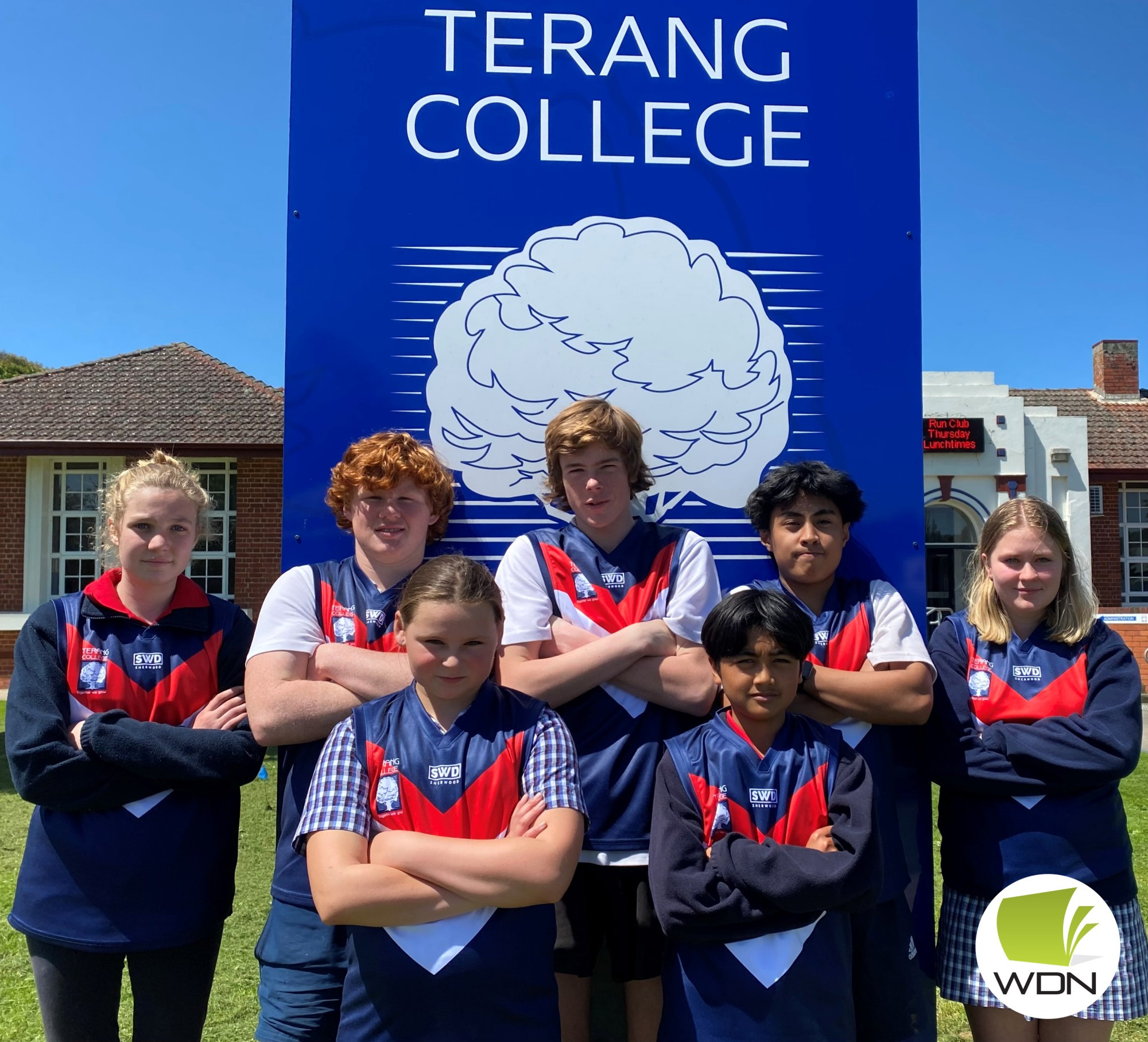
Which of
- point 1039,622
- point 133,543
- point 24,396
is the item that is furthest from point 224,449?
point 1039,622

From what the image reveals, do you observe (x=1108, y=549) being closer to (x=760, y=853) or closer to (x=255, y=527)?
(x=255, y=527)

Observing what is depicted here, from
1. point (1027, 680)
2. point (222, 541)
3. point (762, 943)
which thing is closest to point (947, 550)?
point (222, 541)

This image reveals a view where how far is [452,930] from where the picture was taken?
167cm

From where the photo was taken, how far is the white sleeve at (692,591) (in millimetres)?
2146

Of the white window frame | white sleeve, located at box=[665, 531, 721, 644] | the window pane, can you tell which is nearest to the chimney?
the window pane

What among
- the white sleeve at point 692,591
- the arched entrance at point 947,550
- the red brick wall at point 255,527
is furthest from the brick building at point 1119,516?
the white sleeve at point 692,591

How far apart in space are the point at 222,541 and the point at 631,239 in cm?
1270

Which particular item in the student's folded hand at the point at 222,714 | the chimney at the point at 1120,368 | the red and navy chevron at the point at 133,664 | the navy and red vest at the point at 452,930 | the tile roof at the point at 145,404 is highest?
the chimney at the point at 1120,368

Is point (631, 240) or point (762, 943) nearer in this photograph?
point (762, 943)

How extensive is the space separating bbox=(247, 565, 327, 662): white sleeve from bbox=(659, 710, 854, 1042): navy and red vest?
0.89 meters

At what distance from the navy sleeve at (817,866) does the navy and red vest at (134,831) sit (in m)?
1.22

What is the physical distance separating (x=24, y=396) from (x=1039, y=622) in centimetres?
1633

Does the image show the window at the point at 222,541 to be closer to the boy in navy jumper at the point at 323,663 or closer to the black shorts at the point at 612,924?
the boy in navy jumper at the point at 323,663

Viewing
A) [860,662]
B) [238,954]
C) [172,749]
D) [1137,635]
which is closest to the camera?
[172,749]
